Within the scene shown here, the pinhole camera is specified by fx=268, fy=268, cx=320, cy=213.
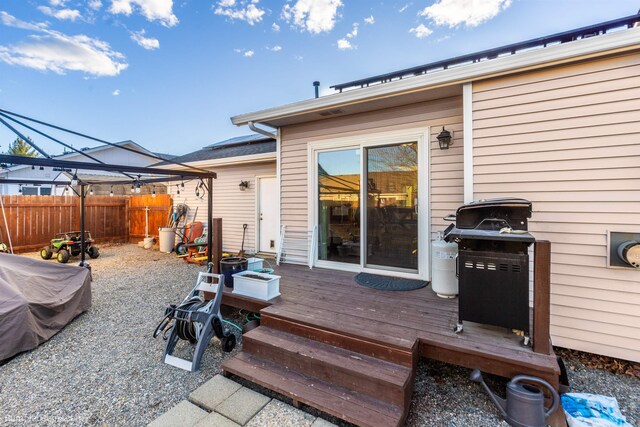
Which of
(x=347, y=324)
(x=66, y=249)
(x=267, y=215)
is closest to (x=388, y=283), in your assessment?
(x=347, y=324)

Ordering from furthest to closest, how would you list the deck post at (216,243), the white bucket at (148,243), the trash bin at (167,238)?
the white bucket at (148,243)
the trash bin at (167,238)
the deck post at (216,243)

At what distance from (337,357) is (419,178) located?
2519mm

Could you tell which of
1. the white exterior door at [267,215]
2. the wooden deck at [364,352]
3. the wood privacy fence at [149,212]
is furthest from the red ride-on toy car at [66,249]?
the wooden deck at [364,352]

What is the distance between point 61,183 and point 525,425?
364 inches

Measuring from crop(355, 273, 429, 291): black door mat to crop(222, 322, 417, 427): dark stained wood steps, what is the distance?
4.34 feet

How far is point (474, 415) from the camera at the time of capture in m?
1.95

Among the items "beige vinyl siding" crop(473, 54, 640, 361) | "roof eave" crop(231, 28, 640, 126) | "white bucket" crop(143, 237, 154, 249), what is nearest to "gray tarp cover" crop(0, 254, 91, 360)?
"roof eave" crop(231, 28, 640, 126)

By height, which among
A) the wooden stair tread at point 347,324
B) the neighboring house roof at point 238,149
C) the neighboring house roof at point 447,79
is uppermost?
the neighboring house roof at point 238,149

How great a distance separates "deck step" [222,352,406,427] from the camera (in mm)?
1721

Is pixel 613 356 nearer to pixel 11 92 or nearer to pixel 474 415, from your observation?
pixel 474 415

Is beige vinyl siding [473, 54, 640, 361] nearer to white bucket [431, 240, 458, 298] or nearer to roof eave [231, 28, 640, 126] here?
roof eave [231, 28, 640, 126]

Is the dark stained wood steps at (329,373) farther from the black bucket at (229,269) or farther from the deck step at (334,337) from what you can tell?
the black bucket at (229,269)

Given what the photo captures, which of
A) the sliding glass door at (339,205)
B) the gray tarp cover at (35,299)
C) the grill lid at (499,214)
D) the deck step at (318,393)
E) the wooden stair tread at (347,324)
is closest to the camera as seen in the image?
the deck step at (318,393)

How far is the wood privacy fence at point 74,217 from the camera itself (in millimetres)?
8094
